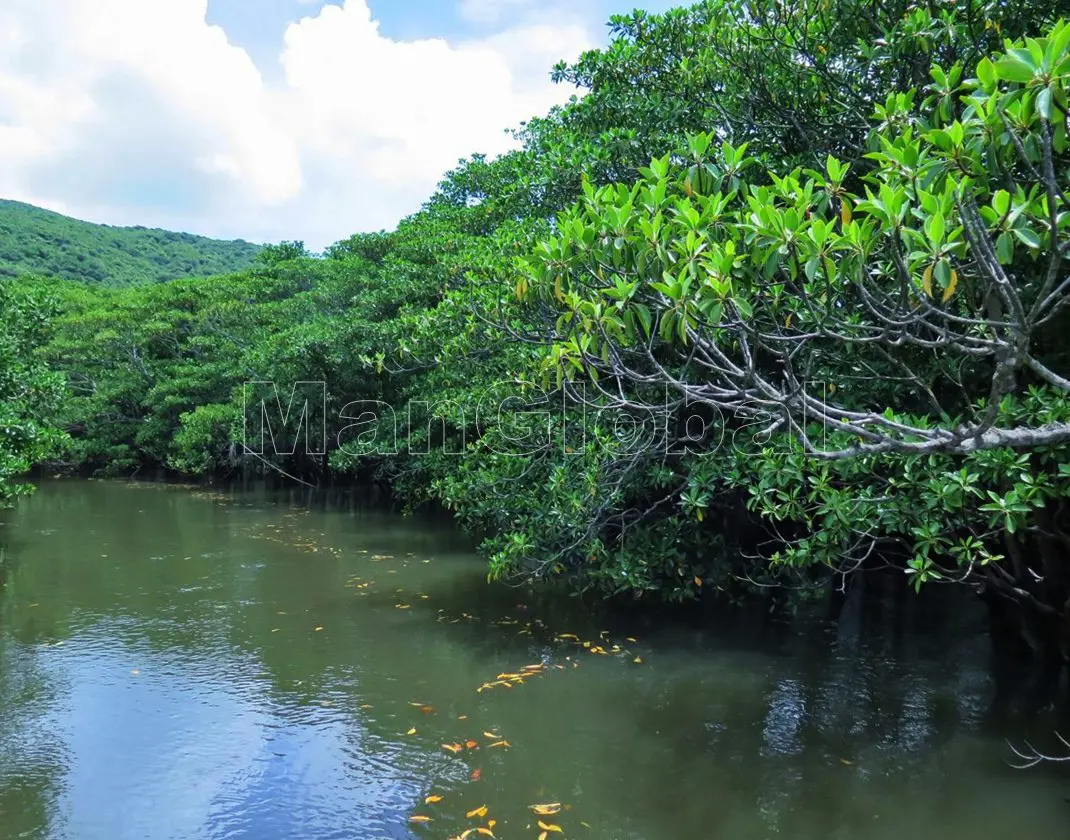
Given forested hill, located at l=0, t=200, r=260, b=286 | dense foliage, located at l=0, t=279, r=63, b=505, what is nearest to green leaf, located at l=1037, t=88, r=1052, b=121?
dense foliage, located at l=0, t=279, r=63, b=505

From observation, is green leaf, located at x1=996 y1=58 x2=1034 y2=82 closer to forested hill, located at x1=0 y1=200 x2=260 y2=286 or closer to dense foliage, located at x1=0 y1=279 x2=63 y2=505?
dense foliage, located at x1=0 y1=279 x2=63 y2=505

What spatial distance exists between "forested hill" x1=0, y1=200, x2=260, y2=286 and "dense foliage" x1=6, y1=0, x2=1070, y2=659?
32136mm

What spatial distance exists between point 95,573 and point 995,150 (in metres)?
10.4

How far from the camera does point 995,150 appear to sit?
2936mm

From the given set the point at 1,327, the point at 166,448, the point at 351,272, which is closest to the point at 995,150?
the point at 1,327

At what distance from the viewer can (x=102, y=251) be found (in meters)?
43.0

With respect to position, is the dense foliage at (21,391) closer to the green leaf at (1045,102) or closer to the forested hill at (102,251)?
the green leaf at (1045,102)

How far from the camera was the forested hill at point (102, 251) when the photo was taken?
37.8m

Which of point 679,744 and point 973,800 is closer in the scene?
point 973,800

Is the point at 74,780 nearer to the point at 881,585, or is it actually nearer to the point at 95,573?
the point at 95,573

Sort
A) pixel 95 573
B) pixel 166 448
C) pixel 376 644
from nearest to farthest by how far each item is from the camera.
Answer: pixel 376 644 < pixel 95 573 < pixel 166 448

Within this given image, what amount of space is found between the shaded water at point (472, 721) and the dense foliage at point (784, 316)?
809 mm

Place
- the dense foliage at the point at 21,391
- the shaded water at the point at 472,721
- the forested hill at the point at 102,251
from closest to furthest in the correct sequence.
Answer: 1. the shaded water at the point at 472,721
2. the dense foliage at the point at 21,391
3. the forested hill at the point at 102,251

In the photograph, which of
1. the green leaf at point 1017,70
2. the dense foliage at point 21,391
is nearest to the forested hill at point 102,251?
the dense foliage at point 21,391
